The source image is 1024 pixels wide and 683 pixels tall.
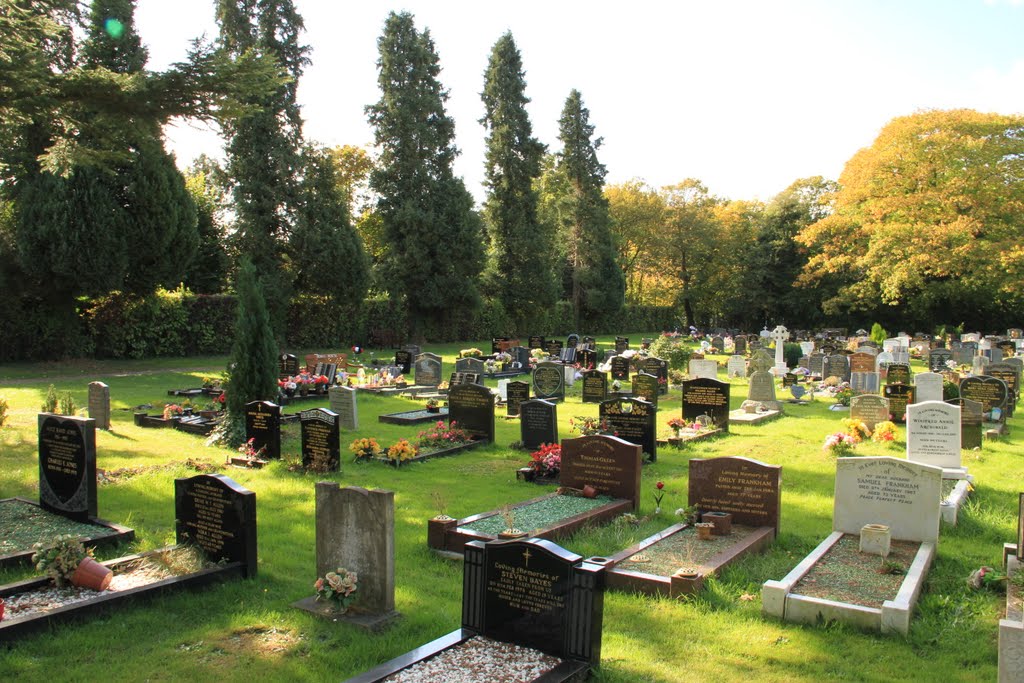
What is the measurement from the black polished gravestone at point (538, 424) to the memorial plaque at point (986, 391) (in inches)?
364

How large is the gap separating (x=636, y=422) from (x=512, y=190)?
36.3m

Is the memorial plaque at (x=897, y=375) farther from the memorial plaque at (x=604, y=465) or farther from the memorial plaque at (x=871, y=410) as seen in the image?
the memorial plaque at (x=604, y=465)

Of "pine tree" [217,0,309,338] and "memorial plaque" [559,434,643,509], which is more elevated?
"pine tree" [217,0,309,338]

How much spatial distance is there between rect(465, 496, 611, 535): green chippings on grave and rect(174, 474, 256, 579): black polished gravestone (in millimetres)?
2340

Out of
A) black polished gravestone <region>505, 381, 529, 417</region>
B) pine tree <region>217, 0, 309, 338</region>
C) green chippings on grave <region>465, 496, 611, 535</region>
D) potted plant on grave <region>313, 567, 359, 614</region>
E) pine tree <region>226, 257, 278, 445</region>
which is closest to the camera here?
potted plant on grave <region>313, 567, 359, 614</region>

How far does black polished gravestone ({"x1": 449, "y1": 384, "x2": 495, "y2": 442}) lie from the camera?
14.9 m

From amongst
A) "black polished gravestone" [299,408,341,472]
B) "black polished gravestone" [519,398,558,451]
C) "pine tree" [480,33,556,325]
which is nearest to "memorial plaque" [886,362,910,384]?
"black polished gravestone" [519,398,558,451]

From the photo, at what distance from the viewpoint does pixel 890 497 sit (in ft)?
27.6

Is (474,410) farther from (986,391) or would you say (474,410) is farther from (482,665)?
(986,391)

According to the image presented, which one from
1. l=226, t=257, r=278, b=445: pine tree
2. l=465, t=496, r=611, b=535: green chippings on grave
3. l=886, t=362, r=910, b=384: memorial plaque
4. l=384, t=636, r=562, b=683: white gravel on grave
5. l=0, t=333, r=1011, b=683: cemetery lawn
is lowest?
l=0, t=333, r=1011, b=683: cemetery lawn

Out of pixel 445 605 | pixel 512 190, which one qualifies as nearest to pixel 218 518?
pixel 445 605

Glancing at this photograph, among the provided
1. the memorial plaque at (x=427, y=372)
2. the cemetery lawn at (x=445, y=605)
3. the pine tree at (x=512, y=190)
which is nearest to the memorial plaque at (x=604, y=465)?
the cemetery lawn at (x=445, y=605)

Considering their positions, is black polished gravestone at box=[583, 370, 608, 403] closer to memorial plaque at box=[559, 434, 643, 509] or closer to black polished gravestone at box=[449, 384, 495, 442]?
black polished gravestone at box=[449, 384, 495, 442]

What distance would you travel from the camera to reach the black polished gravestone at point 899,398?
56.5 ft
